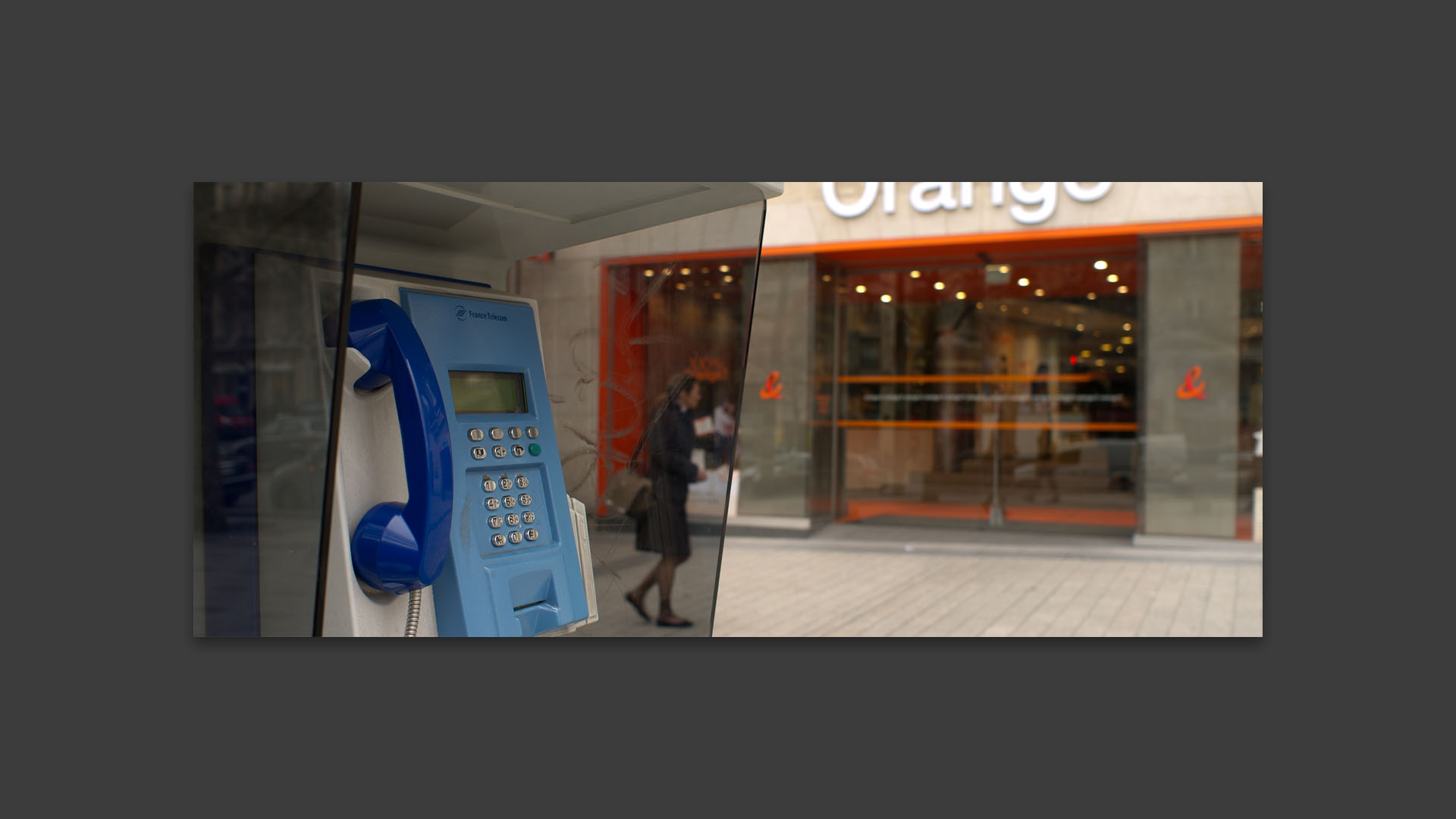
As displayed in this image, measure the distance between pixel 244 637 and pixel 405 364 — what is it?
104 centimetres

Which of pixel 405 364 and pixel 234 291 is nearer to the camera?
pixel 405 364

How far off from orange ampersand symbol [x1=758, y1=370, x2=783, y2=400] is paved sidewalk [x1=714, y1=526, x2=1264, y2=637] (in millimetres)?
1099

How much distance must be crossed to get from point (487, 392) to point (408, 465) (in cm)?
28

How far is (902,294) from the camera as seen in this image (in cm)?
845

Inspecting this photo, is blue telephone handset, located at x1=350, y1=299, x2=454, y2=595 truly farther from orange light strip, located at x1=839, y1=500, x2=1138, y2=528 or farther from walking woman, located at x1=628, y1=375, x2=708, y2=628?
orange light strip, located at x1=839, y1=500, x2=1138, y2=528

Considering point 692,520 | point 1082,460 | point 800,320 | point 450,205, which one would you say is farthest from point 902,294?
point 450,205

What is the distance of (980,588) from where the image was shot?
240 inches

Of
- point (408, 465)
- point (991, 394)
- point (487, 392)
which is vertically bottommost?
point (408, 465)

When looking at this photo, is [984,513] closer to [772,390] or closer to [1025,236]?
[772,390]

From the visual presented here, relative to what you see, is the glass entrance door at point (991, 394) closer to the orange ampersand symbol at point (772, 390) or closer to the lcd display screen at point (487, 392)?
the orange ampersand symbol at point (772, 390)

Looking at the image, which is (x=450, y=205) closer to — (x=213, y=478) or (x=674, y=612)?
(x=213, y=478)

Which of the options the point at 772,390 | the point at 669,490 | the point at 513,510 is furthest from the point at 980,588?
the point at 513,510

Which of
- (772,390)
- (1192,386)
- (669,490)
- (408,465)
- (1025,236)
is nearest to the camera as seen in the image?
(408,465)

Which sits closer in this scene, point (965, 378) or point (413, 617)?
point (413, 617)
